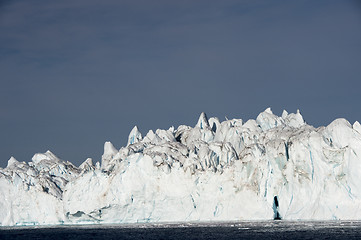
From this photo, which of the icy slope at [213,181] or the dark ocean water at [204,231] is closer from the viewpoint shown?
the dark ocean water at [204,231]

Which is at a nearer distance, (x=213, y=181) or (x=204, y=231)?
(x=204, y=231)

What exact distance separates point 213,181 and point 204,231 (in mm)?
6578

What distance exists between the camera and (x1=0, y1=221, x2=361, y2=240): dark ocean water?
55.7 m

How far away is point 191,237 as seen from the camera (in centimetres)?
5891

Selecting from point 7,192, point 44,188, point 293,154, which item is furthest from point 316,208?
point 7,192

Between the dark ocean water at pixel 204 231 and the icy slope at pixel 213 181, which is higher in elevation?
the icy slope at pixel 213 181

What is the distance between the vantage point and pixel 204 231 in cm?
6506

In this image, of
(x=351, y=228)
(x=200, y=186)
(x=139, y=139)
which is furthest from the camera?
(x=139, y=139)

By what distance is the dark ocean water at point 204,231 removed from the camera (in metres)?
55.7

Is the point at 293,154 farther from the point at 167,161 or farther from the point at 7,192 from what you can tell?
the point at 7,192

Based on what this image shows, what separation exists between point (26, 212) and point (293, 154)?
3220 cm

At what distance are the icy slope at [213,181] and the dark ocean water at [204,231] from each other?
1603 mm

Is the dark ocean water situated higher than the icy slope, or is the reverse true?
the icy slope

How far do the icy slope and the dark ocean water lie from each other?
5.26ft
